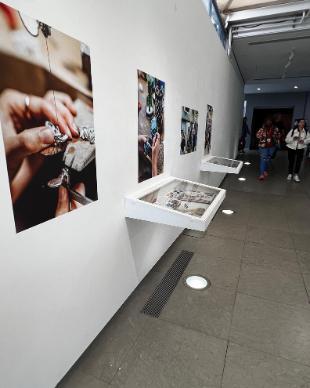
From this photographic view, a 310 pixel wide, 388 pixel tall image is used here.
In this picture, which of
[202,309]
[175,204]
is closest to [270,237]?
[202,309]

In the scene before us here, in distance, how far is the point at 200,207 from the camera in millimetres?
1906

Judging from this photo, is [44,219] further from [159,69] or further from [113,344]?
[159,69]

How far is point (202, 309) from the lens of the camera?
6.64 ft

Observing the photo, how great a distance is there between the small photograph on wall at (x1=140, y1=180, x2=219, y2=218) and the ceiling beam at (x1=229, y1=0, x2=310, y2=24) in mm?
3682

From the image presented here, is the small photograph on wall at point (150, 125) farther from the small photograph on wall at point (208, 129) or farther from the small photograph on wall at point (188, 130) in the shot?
the small photograph on wall at point (208, 129)

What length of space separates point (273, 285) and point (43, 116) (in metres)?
2.44

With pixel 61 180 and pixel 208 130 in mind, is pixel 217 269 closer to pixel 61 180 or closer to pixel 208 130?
pixel 61 180

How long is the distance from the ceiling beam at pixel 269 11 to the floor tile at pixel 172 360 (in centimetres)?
499

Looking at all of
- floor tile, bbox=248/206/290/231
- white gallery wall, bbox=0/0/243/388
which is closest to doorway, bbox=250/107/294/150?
floor tile, bbox=248/206/290/231

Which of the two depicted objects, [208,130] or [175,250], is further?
[208,130]

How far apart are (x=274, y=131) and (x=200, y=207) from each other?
18.0 feet

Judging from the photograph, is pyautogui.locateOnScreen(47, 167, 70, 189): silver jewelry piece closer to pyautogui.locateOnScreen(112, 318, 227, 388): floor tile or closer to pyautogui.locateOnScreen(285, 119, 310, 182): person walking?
pyautogui.locateOnScreen(112, 318, 227, 388): floor tile

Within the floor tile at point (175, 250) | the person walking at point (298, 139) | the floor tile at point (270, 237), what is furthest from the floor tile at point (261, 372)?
the person walking at point (298, 139)

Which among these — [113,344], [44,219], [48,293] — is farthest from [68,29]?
[113,344]
